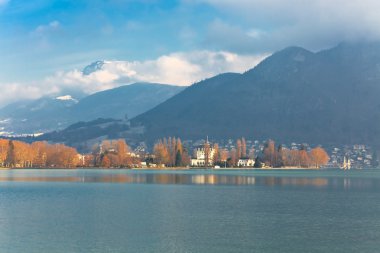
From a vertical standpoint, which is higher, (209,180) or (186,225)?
(209,180)

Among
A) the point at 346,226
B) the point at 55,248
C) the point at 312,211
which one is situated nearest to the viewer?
the point at 55,248

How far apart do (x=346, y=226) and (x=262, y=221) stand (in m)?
7.47

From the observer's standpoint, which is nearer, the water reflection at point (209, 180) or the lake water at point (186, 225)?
the lake water at point (186, 225)

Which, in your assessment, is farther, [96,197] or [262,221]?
[96,197]

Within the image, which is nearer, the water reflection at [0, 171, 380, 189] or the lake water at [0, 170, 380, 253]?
the lake water at [0, 170, 380, 253]

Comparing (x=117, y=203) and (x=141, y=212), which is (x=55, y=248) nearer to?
(x=141, y=212)

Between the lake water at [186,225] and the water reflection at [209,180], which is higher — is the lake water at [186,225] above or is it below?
below

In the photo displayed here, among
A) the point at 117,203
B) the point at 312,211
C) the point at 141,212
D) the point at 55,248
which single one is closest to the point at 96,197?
the point at 117,203

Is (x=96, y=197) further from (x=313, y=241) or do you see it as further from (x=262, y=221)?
(x=313, y=241)

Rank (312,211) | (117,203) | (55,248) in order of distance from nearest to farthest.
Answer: (55,248)
(312,211)
(117,203)

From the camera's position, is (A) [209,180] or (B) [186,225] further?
(A) [209,180]

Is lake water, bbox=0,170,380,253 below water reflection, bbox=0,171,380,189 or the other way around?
below

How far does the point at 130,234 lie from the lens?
43.2 meters

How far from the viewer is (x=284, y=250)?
3788 centimetres
